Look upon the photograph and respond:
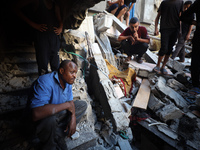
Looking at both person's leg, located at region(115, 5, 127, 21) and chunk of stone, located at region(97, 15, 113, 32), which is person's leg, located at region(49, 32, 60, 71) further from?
person's leg, located at region(115, 5, 127, 21)

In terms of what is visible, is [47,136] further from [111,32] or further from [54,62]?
[111,32]

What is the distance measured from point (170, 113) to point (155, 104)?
17.6 inches

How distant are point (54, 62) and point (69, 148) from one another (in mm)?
1792

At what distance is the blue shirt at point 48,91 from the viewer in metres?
1.59

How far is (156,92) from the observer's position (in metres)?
3.69

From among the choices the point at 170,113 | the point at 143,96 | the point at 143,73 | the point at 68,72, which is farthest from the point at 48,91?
the point at 143,73

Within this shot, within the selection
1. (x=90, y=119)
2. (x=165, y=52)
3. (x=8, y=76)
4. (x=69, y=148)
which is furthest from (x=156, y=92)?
(x=8, y=76)

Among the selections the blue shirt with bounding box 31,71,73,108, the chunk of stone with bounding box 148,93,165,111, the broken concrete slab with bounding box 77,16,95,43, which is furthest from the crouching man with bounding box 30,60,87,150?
the broken concrete slab with bounding box 77,16,95,43

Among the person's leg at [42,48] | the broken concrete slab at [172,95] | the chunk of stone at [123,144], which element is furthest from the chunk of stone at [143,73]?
the person's leg at [42,48]

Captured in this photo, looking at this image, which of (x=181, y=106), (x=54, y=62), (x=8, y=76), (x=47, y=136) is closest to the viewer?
(x=47, y=136)

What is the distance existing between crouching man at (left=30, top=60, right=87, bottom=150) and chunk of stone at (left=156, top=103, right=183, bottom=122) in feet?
8.03

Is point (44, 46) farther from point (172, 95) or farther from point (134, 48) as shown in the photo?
point (172, 95)

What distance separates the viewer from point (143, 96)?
11.7ft

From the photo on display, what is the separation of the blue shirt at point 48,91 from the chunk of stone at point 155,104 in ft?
8.93
